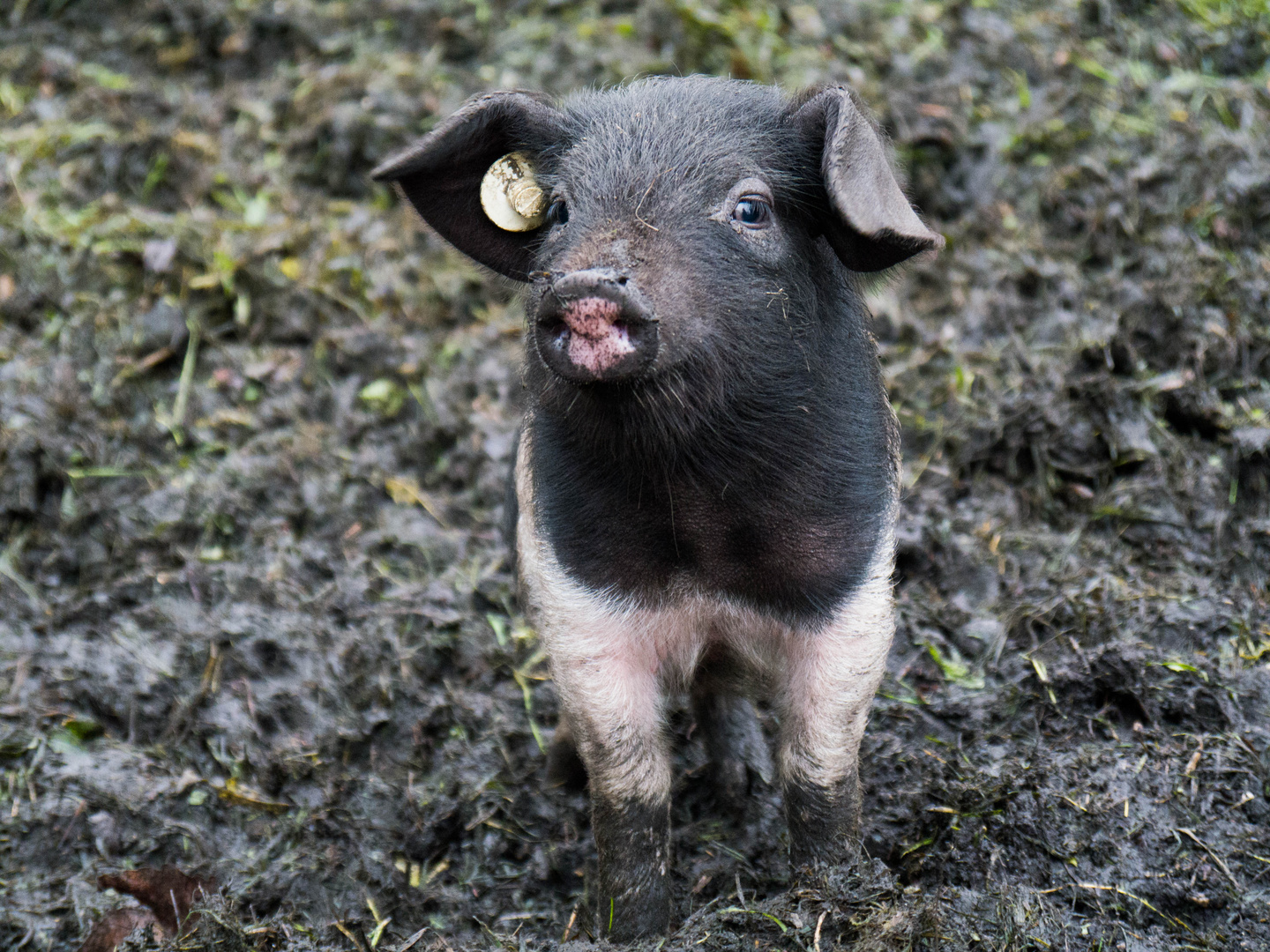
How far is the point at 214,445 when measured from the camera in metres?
5.99

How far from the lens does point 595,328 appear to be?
2816 millimetres

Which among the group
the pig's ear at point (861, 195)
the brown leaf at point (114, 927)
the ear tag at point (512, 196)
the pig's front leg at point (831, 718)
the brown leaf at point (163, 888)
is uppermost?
the pig's ear at point (861, 195)

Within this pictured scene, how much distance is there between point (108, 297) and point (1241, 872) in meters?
5.62

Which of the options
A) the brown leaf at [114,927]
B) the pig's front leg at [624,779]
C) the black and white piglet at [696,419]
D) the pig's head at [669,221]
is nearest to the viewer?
the pig's head at [669,221]

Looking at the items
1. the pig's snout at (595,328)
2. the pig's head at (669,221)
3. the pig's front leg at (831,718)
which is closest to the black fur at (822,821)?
the pig's front leg at (831,718)

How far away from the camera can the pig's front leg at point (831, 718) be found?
11.3ft

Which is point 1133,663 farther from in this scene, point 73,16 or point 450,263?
point 73,16

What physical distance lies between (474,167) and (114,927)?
2.56m

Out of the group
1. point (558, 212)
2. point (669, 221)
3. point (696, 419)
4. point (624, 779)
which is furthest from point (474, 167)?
point (624, 779)

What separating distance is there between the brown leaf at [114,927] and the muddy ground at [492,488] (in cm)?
12

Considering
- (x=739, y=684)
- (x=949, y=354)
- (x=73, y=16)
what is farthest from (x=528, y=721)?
(x=73, y=16)

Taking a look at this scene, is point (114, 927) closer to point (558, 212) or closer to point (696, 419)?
point (696, 419)

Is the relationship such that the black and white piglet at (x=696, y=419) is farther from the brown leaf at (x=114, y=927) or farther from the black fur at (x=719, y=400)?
the brown leaf at (x=114, y=927)

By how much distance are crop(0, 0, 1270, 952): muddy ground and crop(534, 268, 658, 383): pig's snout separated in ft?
3.59
